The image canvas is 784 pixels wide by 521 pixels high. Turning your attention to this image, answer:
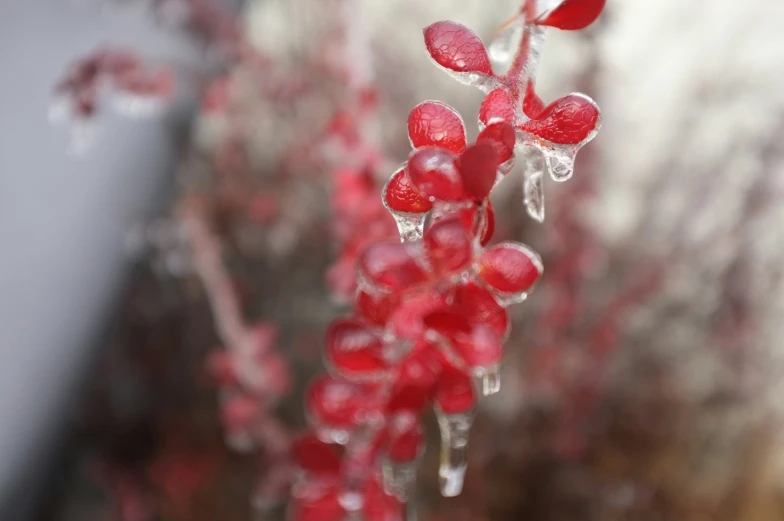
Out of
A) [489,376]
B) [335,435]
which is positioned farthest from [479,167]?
[335,435]

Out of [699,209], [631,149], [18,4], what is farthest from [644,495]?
[18,4]

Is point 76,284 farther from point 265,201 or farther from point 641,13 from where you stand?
point 641,13

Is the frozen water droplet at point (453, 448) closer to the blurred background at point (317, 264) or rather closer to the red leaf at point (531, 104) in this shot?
the red leaf at point (531, 104)

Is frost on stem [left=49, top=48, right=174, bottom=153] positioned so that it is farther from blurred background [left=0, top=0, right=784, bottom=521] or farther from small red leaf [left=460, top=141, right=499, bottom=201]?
small red leaf [left=460, top=141, right=499, bottom=201]

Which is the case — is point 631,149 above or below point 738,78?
below

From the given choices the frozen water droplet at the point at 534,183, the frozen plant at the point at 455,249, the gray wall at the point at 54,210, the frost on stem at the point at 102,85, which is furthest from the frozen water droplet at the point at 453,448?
the gray wall at the point at 54,210

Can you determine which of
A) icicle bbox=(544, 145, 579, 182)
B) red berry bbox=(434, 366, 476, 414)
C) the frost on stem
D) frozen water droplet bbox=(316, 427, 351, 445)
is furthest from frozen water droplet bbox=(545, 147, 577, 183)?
the frost on stem

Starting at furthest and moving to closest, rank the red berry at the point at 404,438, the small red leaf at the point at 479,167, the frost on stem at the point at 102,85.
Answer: the frost on stem at the point at 102,85 → the red berry at the point at 404,438 → the small red leaf at the point at 479,167
